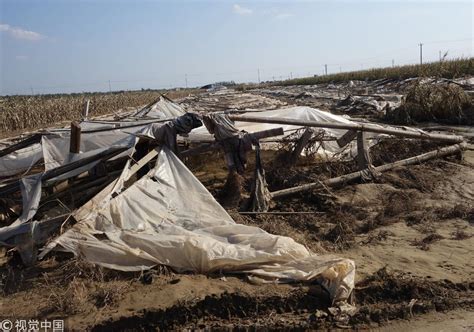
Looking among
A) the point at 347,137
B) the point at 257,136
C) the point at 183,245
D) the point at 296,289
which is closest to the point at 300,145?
the point at 347,137

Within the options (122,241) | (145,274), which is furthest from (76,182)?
(145,274)

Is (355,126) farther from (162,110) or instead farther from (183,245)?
(162,110)

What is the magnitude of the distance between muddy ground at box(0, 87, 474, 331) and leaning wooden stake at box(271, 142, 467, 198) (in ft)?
2.11

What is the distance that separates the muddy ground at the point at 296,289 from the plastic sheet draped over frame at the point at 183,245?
0.40 feet

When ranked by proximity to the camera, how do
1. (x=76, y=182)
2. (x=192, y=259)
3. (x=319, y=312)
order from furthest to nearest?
1. (x=76, y=182)
2. (x=192, y=259)
3. (x=319, y=312)

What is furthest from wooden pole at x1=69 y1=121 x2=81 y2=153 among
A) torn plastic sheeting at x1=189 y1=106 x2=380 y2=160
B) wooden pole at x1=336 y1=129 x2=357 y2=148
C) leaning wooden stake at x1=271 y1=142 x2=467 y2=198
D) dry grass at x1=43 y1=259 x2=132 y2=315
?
wooden pole at x1=336 y1=129 x2=357 y2=148

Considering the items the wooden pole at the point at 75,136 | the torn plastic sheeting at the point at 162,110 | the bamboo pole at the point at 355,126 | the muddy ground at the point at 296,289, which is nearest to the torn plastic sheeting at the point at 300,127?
the bamboo pole at the point at 355,126

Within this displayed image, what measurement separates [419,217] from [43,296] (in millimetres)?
4520

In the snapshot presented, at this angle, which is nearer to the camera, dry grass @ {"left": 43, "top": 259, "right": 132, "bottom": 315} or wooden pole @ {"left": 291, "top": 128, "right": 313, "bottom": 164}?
dry grass @ {"left": 43, "top": 259, "right": 132, "bottom": 315}

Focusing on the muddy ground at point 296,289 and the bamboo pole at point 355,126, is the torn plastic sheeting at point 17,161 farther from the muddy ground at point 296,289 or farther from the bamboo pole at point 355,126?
the bamboo pole at point 355,126

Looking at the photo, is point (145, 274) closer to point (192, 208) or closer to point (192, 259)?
point (192, 259)

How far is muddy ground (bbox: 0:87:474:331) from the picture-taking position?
3.34 meters

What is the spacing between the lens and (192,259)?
3.98 metres

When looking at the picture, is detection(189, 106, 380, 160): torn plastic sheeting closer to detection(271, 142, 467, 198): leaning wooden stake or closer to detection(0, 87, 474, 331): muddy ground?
detection(271, 142, 467, 198): leaning wooden stake
